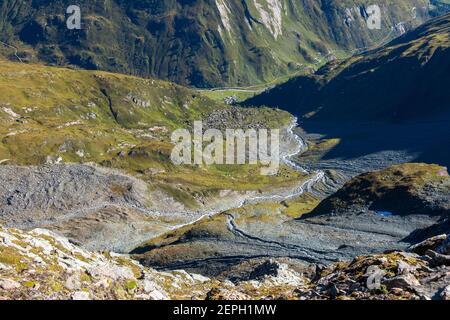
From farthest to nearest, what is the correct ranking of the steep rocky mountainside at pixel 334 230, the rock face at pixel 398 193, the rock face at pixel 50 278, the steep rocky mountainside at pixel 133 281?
the rock face at pixel 398 193
the steep rocky mountainside at pixel 334 230
the rock face at pixel 50 278
the steep rocky mountainside at pixel 133 281

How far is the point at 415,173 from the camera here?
601ft

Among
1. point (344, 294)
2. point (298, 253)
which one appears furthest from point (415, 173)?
point (344, 294)

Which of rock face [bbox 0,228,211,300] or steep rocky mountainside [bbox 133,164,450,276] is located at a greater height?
rock face [bbox 0,228,211,300]

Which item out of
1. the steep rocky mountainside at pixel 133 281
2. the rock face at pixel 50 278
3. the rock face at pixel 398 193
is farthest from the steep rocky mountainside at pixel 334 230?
the rock face at pixel 50 278

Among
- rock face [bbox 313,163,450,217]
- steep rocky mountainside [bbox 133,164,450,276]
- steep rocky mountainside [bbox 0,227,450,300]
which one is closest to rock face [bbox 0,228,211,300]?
steep rocky mountainside [bbox 0,227,450,300]

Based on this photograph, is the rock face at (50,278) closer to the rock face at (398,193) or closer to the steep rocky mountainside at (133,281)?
the steep rocky mountainside at (133,281)

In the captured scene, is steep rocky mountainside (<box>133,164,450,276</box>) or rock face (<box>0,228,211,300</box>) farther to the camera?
steep rocky mountainside (<box>133,164,450,276</box>)

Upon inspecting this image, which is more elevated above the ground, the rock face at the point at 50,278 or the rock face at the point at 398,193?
the rock face at the point at 50,278

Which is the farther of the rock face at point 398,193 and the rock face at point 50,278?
the rock face at point 398,193

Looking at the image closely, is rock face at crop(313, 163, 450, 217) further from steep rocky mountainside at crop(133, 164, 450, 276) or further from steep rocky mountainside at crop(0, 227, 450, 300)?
steep rocky mountainside at crop(0, 227, 450, 300)

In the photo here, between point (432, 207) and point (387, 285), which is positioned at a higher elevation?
point (387, 285)
